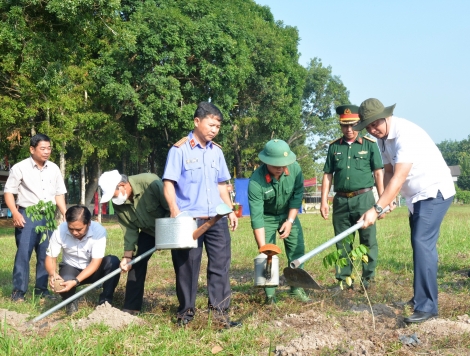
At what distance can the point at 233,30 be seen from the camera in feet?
90.3

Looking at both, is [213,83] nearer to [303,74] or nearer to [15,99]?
[15,99]

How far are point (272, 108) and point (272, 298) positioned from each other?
2851 cm

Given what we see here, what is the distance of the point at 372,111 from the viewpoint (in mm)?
5031

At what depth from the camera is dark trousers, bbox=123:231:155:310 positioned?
5.96 meters

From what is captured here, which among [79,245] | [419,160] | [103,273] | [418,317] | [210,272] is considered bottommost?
[418,317]

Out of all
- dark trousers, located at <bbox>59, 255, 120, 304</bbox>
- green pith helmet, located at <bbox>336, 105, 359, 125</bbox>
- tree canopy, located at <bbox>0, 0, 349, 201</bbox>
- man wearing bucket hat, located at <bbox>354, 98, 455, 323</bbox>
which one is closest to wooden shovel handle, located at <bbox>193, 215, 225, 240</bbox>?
man wearing bucket hat, located at <bbox>354, 98, 455, 323</bbox>

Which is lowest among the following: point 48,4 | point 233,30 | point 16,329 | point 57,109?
point 16,329

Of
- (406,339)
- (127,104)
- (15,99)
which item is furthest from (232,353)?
(127,104)

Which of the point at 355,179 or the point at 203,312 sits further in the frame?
the point at 355,179

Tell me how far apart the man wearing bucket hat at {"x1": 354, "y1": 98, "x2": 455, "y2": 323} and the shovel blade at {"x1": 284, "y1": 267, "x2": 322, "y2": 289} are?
0.67 meters

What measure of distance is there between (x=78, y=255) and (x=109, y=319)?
1.16 metres

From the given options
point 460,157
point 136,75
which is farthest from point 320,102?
point 460,157

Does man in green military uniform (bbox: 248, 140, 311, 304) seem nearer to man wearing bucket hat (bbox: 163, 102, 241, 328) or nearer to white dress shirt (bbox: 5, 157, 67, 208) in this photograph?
man wearing bucket hat (bbox: 163, 102, 241, 328)

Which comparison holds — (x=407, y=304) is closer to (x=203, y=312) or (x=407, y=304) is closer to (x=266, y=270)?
(x=266, y=270)
